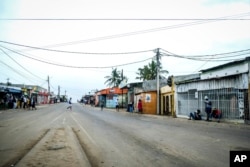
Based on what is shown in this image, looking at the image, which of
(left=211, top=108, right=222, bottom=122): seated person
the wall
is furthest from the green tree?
(left=211, top=108, right=222, bottom=122): seated person

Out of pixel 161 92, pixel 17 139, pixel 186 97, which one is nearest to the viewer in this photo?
pixel 17 139

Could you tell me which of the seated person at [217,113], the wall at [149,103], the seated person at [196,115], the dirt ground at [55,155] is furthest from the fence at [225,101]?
the dirt ground at [55,155]

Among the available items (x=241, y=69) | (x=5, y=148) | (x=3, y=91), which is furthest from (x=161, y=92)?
(x=5, y=148)

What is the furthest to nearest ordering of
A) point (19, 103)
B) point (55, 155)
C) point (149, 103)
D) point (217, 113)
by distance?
1. point (19, 103)
2. point (149, 103)
3. point (217, 113)
4. point (55, 155)

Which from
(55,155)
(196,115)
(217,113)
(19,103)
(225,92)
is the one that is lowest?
(55,155)

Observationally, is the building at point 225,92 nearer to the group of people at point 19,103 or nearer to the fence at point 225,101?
the fence at point 225,101

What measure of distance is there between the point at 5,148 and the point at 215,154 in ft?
22.9

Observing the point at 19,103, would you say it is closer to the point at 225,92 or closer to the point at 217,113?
the point at 217,113

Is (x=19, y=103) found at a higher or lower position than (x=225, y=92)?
lower

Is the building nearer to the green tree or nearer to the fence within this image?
the fence

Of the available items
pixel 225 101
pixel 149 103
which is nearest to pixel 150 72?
pixel 149 103

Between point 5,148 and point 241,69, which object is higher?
point 241,69

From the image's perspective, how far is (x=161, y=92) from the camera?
144 ft

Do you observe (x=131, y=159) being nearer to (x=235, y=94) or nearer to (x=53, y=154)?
(x=53, y=154)
